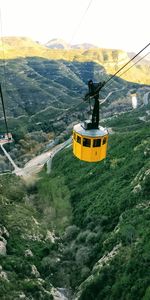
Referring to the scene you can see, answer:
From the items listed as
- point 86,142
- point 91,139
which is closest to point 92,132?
point 91,139

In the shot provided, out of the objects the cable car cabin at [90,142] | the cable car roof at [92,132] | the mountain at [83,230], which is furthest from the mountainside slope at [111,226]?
the cable car roof at [92,132]

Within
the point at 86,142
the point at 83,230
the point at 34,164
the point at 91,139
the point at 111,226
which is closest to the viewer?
the point at 91,139

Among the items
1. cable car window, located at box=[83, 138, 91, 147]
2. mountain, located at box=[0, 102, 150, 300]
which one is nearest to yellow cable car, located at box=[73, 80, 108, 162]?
cable car window, located at box=[83, 138, 91, 147]

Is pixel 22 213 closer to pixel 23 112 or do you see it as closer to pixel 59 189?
pixel 59 189

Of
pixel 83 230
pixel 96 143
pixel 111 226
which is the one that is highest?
pixel 96 143

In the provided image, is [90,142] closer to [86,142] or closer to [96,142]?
[86,142]

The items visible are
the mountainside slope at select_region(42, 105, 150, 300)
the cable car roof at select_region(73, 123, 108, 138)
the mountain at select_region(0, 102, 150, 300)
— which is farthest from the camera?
the mountain at select_region(0, 102, 150, 300)

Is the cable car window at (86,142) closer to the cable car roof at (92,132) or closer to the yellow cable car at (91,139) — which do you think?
the yellow cable car at (91,139)

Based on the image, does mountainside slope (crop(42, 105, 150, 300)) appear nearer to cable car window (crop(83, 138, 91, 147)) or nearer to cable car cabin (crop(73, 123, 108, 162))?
cable car cabin (crop(73, 123, 108, 162))

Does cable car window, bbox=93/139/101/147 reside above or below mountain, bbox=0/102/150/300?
above
